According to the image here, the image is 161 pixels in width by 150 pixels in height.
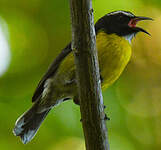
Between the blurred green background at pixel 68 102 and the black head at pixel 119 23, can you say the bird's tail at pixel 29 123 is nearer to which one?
the blurred green background at pixel 68 102

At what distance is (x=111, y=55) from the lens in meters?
4.22

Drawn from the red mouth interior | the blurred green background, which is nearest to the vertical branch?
the blurred green background

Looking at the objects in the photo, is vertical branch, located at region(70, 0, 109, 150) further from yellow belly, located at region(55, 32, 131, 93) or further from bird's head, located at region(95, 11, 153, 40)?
bird's head, located at region(95, 11, 153, 40)

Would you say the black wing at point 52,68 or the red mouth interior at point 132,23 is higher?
the red mouth interior at point 132,23

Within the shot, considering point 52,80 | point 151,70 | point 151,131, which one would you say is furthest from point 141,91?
point 52,80

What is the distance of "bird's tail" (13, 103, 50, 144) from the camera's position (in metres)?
4.11

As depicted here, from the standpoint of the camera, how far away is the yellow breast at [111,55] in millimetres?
4148

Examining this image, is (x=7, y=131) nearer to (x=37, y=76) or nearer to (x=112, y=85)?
(x=37, y=76)

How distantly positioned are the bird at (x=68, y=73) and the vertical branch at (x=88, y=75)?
1439mm

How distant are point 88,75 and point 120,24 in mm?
2168

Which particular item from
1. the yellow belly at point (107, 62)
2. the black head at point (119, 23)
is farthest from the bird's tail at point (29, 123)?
the black head at point (119, 23)

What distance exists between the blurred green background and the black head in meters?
0.11

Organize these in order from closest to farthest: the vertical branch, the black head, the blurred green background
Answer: the vertical branch < the blurred green background < the black head

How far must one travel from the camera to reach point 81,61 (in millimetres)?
2586
